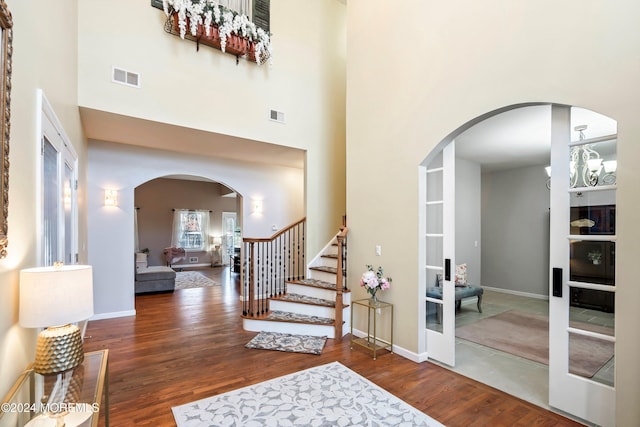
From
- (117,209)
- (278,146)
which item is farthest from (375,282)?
(117,209)

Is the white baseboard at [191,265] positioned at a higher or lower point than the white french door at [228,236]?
lower

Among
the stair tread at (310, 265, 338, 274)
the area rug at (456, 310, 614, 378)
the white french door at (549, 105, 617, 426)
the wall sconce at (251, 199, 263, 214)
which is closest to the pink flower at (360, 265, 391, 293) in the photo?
the stair tread at (310, 265, 338, 274)

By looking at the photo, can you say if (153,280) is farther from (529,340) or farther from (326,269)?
(529,340)

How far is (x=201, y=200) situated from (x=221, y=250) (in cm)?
212

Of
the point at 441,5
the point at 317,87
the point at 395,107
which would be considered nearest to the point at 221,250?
the point at 317,87

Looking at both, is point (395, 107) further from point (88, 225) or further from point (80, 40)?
point (88, 225)

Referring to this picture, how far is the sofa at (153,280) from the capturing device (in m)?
6.96

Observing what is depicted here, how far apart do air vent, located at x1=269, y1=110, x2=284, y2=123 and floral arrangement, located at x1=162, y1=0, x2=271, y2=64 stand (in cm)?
79

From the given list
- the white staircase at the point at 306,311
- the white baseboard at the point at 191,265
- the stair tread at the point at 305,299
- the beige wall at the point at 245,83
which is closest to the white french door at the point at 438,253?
the white staircase at the point at 306,311

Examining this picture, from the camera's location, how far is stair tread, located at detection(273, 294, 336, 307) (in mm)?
4559

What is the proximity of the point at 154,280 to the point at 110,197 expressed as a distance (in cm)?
251

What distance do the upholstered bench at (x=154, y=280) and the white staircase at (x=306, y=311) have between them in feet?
11.7

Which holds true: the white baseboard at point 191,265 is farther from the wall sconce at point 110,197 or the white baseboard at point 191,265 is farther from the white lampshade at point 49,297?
the white lampshade at point 49,297

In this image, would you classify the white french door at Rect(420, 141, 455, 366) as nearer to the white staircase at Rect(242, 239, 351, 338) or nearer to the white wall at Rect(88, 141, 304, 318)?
the white staircase at Rect(242, 239, 351, 338)
